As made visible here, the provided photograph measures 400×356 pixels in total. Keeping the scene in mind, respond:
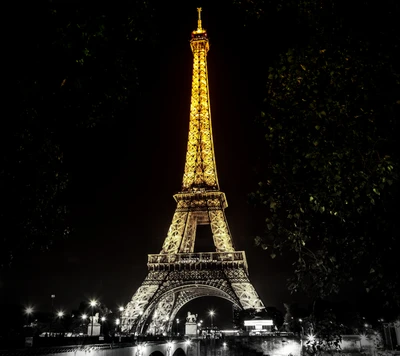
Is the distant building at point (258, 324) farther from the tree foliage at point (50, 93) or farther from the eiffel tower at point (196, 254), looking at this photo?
the tree foliage at point (50, 93)

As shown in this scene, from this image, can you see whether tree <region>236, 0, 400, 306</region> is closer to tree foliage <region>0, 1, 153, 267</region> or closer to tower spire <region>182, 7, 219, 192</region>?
tree foliage <region>0, 1, 153, 267</region>

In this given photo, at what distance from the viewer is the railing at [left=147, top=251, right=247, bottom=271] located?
157ft

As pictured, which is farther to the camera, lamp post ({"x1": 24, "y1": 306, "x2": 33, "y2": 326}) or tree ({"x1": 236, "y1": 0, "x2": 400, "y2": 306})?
lamp post ({"x1": 24, "y1": 306, "x2": 33, "y2": 326})

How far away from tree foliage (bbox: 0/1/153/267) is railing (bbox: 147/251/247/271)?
3861cm

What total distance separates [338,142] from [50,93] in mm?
5752

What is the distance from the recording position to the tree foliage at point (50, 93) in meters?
7.20

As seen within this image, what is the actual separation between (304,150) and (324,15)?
254 centimetres

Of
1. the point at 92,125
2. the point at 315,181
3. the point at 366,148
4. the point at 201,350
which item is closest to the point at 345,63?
the point at 366,148

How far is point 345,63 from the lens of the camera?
6.95 meters

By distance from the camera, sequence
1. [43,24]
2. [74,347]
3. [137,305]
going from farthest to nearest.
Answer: [137,305] → [74,347] → [43,24]

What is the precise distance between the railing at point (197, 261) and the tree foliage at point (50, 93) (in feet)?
127

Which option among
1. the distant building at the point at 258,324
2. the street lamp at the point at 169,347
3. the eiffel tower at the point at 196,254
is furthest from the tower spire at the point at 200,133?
the street lamp at the point at 169,347

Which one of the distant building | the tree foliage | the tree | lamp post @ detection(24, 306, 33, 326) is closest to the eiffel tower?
the distant building

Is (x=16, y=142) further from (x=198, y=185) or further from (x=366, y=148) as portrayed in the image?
(x=198, y=185)
